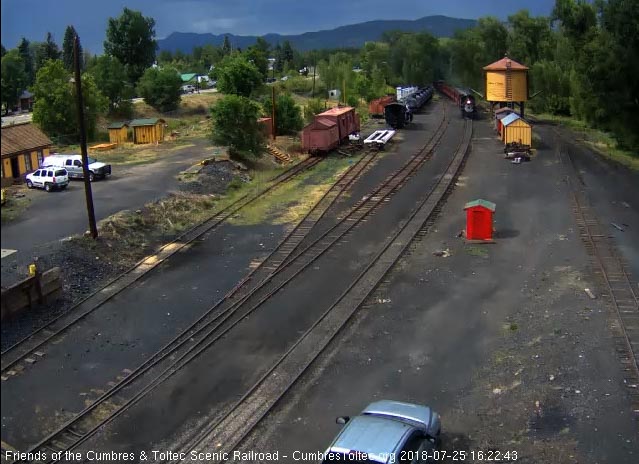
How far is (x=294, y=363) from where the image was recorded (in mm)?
14758

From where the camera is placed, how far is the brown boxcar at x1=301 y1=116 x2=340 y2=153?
141 ft

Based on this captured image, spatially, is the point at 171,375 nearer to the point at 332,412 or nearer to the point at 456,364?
the point at 332,412

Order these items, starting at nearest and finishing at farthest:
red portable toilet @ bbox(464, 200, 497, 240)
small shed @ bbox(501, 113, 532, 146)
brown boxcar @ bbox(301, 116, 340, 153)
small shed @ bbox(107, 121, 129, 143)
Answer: red portable toilet @ bbox(464, 200, 497, 240), brown boxcar @ bbox(301, 116, 340, 153), small shed @ bbox(501, 113, 532, 146), small shed @ bbox(107, 121, 129, 143)

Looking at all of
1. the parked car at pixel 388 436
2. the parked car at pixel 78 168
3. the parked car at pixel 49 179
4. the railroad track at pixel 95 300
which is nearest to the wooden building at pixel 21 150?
the parked car at pixel 78 168

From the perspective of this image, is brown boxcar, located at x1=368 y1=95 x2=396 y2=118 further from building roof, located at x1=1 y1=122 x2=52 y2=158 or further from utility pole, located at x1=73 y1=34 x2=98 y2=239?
utility pole, located at x1=73 y1=34 x2=98 y2=239

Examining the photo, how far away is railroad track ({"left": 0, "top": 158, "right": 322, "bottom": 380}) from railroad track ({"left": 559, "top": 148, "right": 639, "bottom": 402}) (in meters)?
12.6

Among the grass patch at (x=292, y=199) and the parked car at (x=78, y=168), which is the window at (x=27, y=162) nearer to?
the parked car at (x=78, y=168)

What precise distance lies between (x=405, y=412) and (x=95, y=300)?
1119 cm

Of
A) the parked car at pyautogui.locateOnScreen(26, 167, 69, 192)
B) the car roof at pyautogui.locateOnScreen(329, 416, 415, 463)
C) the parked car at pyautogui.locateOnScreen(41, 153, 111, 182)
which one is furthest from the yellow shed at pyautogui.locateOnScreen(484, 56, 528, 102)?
the car roof at pyautogui.locateOnScreen(329, 416, 415, 463)

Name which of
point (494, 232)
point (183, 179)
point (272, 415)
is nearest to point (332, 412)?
point (272, 415)

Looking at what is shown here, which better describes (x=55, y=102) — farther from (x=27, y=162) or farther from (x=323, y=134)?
(x=323, y=134)

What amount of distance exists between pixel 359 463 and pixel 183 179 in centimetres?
2787

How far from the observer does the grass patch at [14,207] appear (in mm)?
27578

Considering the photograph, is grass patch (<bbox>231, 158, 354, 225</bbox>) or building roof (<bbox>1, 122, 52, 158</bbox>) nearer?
grass patch (<bbox>231, 158, 354, 225</bbox>)
